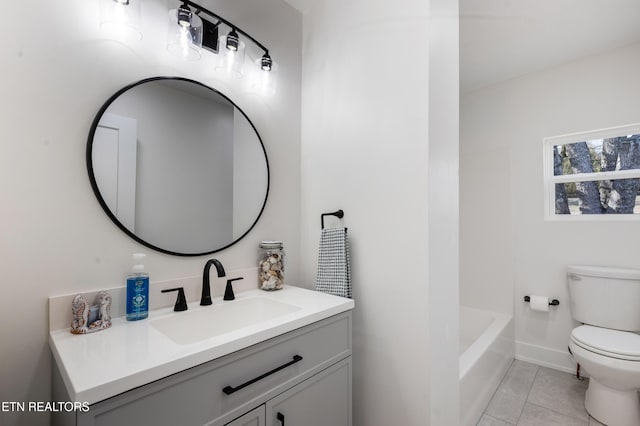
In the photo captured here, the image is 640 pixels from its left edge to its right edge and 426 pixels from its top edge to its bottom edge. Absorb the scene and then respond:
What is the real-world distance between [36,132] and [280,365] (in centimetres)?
111

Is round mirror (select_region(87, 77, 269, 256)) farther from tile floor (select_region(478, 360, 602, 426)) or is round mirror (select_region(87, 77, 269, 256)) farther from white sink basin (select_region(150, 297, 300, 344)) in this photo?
tile floor (select_region(478, 360, 602, 426))

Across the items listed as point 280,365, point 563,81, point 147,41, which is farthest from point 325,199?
point 563,81

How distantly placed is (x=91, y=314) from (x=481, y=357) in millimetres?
2078

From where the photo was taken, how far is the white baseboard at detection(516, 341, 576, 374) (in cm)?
239

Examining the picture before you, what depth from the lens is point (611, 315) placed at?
2062 mm

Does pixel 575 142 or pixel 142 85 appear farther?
pixel 575 142

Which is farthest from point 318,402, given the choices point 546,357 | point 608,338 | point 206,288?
point 546,357

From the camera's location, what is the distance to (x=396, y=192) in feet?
4.41

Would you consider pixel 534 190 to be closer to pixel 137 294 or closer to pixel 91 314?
pixel 137 294

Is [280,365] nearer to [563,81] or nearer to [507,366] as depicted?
[507,366]

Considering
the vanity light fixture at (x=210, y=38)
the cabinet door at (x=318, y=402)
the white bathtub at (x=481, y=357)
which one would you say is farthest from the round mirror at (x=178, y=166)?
the white bathtub at (x=481, y=357)

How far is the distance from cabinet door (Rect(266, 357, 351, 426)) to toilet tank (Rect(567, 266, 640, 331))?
6.73ft

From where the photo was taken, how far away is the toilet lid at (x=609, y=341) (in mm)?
1678

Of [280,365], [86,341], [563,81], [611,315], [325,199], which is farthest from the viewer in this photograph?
[563,81]
